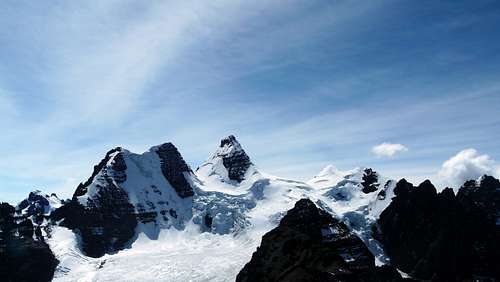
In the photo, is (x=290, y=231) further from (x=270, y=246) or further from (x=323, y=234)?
(x=323, y=234)

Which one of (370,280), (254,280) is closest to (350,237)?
(370,280)

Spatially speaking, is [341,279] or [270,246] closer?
[341,279]

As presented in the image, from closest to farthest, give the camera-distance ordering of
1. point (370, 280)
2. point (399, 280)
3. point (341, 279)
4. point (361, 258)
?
point (341, 279) → point (370, 280) → point (361, 258) → point (399, 280)

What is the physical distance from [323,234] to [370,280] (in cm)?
2767

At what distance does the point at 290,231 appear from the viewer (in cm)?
6488

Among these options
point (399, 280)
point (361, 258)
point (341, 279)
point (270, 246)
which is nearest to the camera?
point (341, 279)

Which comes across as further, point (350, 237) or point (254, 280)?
point (350, 237)

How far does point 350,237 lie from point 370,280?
66.0 feet

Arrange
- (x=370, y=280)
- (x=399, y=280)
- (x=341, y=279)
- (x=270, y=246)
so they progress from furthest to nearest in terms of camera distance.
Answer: (x=399, y=280) < (x=370, y=280) < (x=270, y=246) < (x=341, y=279)

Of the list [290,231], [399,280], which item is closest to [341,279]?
[290,231]

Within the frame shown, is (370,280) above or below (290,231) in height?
below

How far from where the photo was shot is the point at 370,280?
173 m

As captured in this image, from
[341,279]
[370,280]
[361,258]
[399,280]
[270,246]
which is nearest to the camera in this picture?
[341,279]

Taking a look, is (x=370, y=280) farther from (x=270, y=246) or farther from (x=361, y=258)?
(x=270, y=246)
